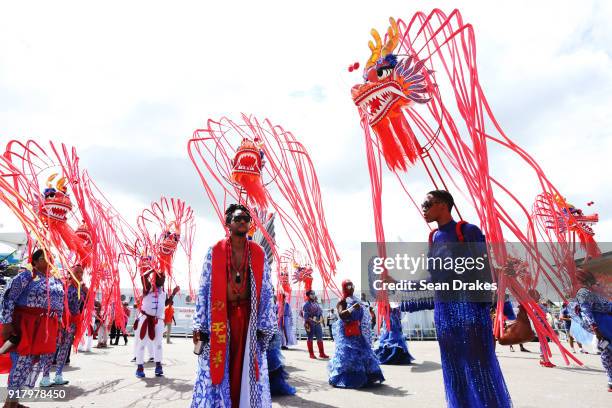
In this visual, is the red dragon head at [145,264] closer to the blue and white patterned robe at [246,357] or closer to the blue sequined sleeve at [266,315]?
the blue and white patterned robe at [246,357]

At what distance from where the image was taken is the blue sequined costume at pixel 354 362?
6.02 meters

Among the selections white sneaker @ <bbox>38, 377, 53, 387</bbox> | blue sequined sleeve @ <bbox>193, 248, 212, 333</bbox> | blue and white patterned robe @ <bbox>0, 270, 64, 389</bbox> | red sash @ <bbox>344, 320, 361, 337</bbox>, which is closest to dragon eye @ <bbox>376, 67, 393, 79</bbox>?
blue sequined sleeve @ <bbox>193, 248, 212, 333</bbox>

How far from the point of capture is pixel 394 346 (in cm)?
934

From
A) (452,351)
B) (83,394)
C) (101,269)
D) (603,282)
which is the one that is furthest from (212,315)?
(603,282)

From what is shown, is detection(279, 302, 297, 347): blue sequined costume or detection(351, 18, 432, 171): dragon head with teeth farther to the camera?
detection(279, 302, 297, 347): blue sequined costume

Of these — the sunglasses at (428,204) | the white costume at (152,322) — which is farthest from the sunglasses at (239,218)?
the white costume at (152,322)

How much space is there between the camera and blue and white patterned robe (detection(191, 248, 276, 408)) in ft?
9.94

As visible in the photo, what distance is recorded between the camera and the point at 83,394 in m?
5.56

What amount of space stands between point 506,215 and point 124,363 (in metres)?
9.99

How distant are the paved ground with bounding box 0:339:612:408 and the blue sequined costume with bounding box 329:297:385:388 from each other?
0.25 metres

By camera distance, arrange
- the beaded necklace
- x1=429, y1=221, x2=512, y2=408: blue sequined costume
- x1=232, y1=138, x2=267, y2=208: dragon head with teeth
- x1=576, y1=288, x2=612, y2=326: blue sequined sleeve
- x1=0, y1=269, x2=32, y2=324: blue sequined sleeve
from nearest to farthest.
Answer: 1. x1=429, y1=221, x2=512, y2=408: blue sequined costume
2. the beaded necklace
3. x1=0, y1=269, x2=32, y2=324: blue sequined sleeve
4. x1=576, y1=288, x2=612, y2=326: blue sequined sleeve
5. x1=232, y1=138, x2=267, y2=208: dragon head with teeth

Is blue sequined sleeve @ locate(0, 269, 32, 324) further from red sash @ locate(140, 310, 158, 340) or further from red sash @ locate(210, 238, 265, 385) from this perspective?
red sash @ locate(140, 310, 158, 340)

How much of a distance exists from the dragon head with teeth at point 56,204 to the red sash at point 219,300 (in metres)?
5.09

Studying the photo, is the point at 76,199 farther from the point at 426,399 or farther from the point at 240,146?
the point at 426,399
